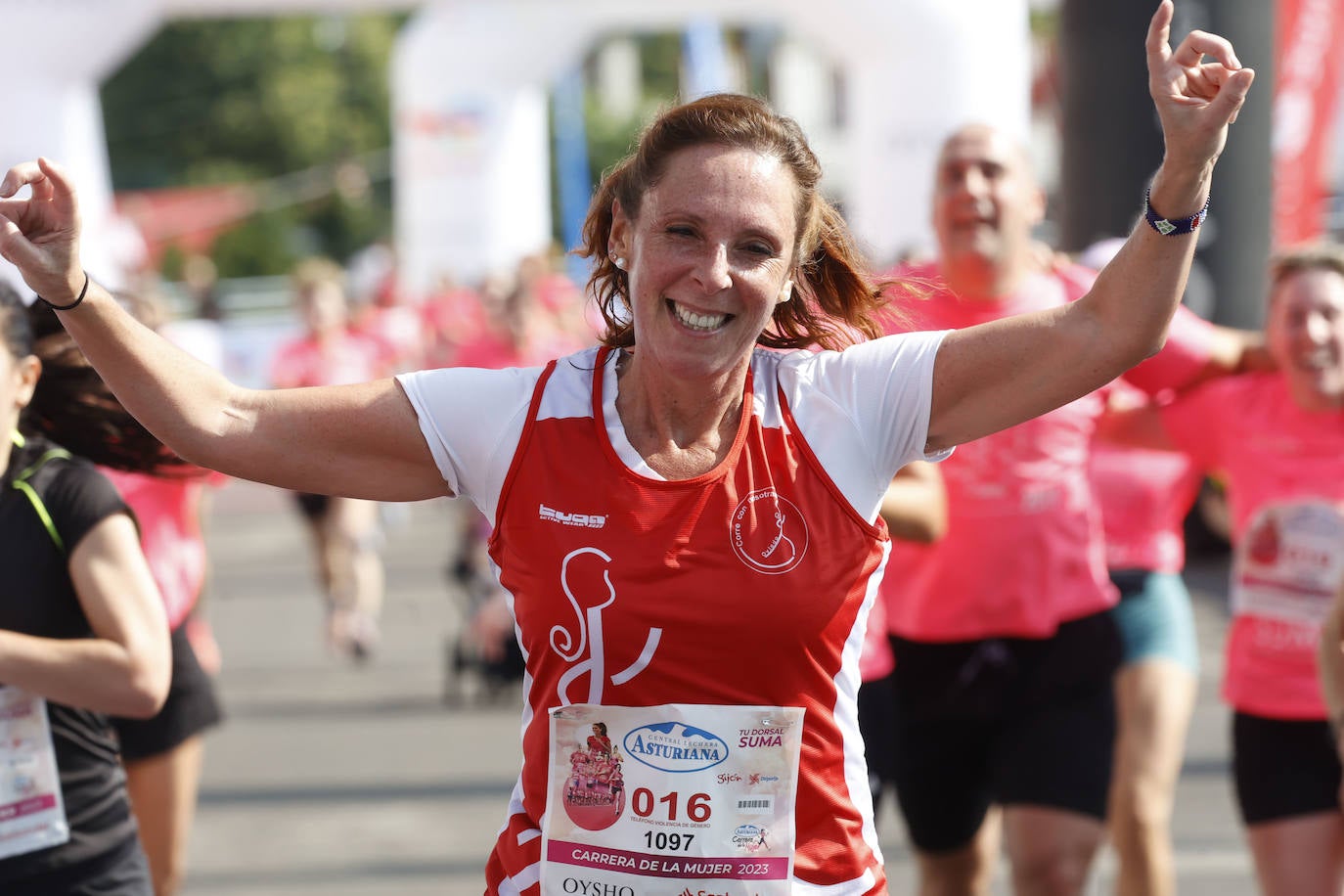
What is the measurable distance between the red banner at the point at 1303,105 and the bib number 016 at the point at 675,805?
856 cm

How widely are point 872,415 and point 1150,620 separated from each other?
254cm

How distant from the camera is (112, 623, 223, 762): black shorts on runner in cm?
395

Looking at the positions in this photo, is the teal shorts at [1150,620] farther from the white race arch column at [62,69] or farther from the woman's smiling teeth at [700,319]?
the white race arch column at [62,69]

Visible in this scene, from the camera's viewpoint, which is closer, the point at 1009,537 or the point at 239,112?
the point at 1009,537

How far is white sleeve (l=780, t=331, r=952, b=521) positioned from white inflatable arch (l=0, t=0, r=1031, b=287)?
382 inches

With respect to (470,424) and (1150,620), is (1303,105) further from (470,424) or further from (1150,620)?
(470,424)

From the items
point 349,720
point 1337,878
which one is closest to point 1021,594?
point 1337,878

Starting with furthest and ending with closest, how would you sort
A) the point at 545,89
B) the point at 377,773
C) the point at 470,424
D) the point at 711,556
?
the point at 545,89 → the point at 377,773 → the point at 470,424 → the point at 711,556

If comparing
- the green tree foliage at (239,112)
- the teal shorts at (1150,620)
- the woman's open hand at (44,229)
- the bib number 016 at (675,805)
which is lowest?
the teal shorts at (1150,620)

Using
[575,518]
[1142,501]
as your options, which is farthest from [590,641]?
[1142,501]

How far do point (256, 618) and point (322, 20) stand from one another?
45.1 m

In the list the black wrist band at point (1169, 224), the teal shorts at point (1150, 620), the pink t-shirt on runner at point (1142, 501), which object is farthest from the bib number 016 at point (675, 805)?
the teal shorts at point (1150, 620)

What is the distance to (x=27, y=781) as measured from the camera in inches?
112

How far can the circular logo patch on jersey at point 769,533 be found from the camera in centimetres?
224
